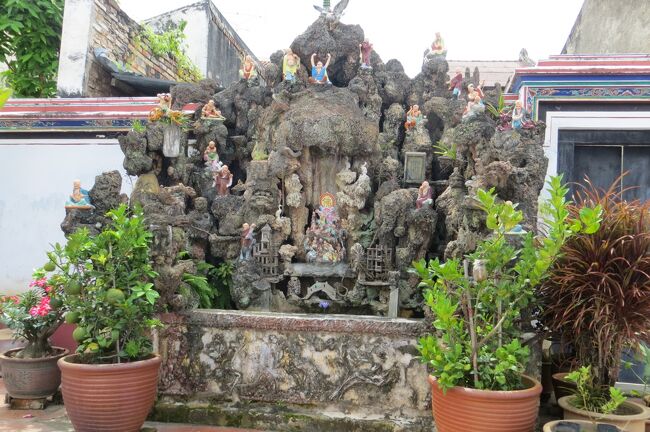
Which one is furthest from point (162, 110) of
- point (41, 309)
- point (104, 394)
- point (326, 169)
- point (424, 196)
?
point (104, 394)

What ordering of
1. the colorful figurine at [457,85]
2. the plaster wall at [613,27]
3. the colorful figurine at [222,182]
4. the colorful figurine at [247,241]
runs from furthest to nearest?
1. the plaster wall at [613,27]
2. the colorful figurine at [457,85]
3. the colorful figurine at [222,182]
4. the colorful figurine at [247,241]

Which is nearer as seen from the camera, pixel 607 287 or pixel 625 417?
pixel 625 417

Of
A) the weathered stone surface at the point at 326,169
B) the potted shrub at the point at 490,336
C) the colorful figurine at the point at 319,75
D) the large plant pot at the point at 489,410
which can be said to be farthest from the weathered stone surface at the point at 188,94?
the large plant pot at the point at 489,410

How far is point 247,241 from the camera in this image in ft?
21.5

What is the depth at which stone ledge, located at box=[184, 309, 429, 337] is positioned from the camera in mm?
4566

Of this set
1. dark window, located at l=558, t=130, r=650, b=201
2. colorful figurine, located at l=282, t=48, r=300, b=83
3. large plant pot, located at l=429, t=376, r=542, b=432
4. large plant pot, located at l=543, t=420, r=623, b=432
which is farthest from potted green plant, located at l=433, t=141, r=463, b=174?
large plant pot, located at l=543, t=420, r=623, b=432

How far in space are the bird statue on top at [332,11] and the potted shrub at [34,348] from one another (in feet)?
15.4

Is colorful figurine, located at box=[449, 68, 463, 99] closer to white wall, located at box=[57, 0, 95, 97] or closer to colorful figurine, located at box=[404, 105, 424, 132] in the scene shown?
colorful figurine, located at box=[404, 105, 424, 132]

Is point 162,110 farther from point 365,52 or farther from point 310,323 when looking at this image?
point 310,323

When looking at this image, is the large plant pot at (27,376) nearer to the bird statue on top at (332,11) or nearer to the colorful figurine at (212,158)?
the colorful figurine at (212,158)

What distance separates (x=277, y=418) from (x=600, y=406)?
2.38 m

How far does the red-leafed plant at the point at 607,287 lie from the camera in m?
3.64

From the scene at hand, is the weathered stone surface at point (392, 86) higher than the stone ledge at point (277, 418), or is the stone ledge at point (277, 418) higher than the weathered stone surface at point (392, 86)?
the weathered stone surface at point (392, 86)

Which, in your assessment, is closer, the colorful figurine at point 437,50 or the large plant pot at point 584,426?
the large plant pot at point 584,426
